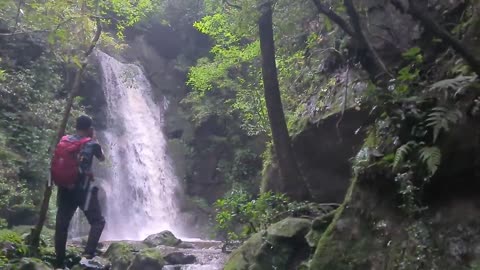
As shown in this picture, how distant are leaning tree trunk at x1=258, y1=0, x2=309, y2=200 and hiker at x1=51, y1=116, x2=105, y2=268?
268 cm

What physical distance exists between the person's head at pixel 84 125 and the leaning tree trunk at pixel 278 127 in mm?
2759

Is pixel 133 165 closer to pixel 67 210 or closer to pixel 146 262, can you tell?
pixel 146 262

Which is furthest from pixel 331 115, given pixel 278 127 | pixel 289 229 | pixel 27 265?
pixel 27 265

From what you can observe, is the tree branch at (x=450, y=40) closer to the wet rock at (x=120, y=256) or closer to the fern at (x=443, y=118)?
the fern at (x=443, y=118)

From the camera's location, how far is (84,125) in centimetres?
615

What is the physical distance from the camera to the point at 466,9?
4.65m

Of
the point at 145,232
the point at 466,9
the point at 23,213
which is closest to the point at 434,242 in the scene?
the point at 466,9

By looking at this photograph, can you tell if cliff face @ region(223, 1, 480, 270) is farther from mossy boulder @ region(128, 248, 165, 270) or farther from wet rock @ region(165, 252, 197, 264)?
wet rock @ region(165, 252, 197, 264)

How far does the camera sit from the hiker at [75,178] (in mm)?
5930

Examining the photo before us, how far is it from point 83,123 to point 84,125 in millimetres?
29

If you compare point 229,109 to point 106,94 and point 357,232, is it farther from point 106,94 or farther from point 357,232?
point 357,232

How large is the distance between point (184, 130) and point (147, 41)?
17.5 ft

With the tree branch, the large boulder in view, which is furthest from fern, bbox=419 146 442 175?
the large boulder

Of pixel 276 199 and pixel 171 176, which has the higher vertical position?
pixel 171 176
